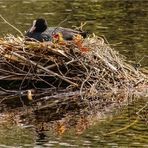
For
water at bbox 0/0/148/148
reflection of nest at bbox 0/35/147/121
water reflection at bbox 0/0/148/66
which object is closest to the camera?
water at bbox 0/0/148/148

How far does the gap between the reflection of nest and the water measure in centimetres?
138

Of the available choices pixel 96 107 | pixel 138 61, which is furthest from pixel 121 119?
pixel 138 61

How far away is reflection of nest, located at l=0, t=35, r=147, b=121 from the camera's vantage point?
18.0 metres

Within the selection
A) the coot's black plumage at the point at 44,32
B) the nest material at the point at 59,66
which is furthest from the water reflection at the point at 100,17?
the nest material at the point at 59,66

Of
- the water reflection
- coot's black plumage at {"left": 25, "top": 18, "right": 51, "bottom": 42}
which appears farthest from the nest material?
the water reflection

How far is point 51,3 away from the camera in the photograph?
31.6 metres

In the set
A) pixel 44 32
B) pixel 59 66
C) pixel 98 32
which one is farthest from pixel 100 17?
pixel 59 66

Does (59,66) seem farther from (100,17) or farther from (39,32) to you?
(100,17)

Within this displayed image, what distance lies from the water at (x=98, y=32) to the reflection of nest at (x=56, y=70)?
54.4 inches

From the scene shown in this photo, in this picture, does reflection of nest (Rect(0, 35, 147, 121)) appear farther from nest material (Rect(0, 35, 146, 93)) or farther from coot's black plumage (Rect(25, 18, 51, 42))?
coot's black plumage (Rect(25, 18, 51, 42))

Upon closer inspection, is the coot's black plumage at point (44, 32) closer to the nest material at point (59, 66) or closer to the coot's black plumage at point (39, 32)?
the coot's black plumage at point (39, 32)

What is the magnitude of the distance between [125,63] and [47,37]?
1.68m

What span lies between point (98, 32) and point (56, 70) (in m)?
6.83

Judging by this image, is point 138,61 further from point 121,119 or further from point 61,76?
point 121,119
